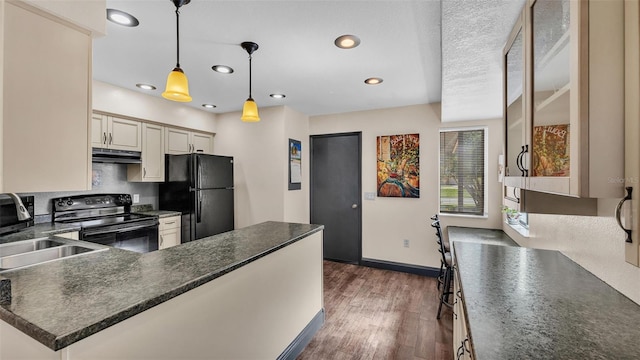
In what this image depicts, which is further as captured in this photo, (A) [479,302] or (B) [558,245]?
(B) [558,245]

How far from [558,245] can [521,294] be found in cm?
81

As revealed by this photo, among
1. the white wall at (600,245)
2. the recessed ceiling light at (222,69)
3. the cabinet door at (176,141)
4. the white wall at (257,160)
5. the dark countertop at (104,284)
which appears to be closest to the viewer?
the dark countertop at (104,284)

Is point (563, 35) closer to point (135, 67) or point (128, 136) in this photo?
point (135, 67)

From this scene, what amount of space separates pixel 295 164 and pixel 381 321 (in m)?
2.40

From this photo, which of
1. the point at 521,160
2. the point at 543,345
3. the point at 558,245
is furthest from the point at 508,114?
the point at 543,345

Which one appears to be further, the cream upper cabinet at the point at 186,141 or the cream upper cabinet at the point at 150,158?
the cream upper cabinet at the point at 186,141

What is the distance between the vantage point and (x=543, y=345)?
2.69 feet

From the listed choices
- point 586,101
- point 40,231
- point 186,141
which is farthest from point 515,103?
point 186,141

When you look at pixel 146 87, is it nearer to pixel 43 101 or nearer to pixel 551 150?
pixel 43 101

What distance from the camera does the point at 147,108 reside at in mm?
3473

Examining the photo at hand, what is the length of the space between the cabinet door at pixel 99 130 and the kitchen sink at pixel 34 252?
4.75 feet

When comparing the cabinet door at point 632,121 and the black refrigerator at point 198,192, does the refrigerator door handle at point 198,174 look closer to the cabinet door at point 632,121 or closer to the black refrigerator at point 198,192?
the black refrigerator at point 198,192

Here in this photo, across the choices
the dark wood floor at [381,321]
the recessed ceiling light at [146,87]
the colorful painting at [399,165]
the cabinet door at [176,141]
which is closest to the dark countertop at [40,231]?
the cabinet door at [176,141]

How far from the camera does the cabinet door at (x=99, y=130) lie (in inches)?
120
